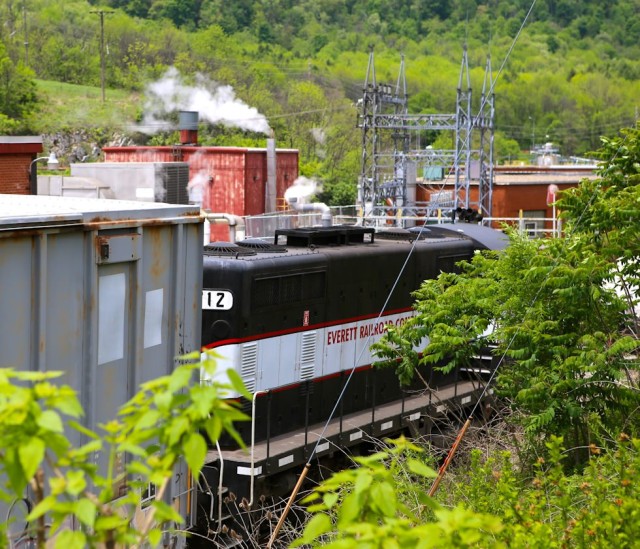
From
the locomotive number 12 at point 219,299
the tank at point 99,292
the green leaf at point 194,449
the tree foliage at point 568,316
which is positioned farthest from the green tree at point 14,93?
the green leaf at point 194,449

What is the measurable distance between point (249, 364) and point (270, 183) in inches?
1090

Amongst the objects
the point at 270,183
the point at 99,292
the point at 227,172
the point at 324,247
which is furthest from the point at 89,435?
the point at 270,183

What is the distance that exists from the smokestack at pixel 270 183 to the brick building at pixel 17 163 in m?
16.9

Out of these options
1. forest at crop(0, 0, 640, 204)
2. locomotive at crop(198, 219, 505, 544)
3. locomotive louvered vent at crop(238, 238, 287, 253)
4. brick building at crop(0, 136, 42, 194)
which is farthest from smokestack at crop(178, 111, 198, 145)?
locomotive louvered vent at crop(238, 238, 287, 253)

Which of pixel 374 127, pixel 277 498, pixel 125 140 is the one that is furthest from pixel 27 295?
pixel 125 140

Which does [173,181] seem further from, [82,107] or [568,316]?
[82,107]

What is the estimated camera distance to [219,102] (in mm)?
53781

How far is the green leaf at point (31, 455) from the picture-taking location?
2672mm

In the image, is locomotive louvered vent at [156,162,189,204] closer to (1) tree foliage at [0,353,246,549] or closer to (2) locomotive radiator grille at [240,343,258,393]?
(2) locomotive radiator grille at [240,343,258,393]

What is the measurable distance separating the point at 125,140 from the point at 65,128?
12.7ft

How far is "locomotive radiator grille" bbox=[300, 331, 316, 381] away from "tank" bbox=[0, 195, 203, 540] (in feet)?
16.7

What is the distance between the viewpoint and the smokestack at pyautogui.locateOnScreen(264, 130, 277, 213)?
38469 mm

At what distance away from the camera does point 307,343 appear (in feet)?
41.3

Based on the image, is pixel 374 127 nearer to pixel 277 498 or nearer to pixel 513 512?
pixel 277 498
